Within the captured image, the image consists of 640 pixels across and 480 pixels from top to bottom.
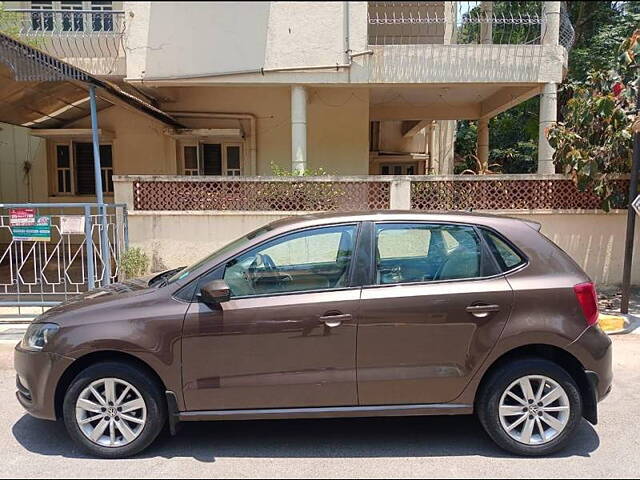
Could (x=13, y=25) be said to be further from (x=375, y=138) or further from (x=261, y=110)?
(x=375, y=138)

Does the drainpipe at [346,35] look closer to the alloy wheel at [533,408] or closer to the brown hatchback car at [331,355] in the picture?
the brown hatchback car at [331,355]

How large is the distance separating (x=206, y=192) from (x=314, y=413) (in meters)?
5.51

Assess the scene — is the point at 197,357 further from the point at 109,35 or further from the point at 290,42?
the point at 109,35

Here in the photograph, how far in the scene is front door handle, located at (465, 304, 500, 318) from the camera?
334 cm

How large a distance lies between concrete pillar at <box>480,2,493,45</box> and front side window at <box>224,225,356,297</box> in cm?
808

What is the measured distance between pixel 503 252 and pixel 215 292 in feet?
6.49

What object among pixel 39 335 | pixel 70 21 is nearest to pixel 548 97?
pixel 39 335

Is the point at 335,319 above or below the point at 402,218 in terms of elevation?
below

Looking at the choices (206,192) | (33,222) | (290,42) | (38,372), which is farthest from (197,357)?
(290,42)

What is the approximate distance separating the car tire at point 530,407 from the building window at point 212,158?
9.28 m

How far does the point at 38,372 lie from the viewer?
340 centimetres

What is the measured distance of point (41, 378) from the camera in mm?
3389

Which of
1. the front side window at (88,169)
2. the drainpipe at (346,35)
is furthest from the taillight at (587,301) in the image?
the front side window at (88,169)

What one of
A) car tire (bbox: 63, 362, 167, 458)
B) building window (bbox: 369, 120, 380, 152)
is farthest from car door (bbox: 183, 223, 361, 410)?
building window (bbox: 369, 120, 380, 152)
